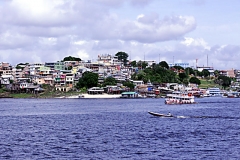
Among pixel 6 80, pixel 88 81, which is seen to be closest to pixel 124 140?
pixel 88 81

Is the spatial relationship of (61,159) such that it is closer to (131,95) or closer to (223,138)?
(223,138)

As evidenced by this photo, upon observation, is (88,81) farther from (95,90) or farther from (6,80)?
(6,80)

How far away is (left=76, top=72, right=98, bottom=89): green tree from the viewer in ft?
591

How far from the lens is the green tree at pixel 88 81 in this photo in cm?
18025

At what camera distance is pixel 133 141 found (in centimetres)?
4962

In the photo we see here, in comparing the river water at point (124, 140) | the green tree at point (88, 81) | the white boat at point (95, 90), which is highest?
the green tree at point (88, 81)

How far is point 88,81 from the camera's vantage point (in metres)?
180

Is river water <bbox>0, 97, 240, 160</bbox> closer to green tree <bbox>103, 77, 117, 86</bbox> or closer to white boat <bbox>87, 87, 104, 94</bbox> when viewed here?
white boat <bbox>87, 87, 104, 94</bbox>

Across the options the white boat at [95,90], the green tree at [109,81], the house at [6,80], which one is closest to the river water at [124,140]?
the white boat at [95,90]

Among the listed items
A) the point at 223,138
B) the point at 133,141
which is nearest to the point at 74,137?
the point at 133,141

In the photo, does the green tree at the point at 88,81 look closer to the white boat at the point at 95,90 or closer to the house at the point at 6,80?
the white boat at the point at 95,90

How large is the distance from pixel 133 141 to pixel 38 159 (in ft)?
41.7

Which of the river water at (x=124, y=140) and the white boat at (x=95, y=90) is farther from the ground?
the white boat at (x=95, y=90)

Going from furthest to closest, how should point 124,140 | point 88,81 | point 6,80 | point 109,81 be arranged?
point 6,80 → point 109,81 → point 88,81 → point 124,140
